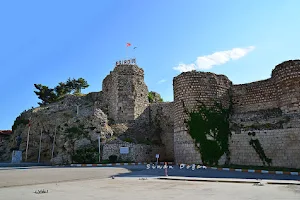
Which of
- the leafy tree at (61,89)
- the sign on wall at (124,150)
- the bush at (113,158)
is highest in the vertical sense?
the leafy tree at (61,89)

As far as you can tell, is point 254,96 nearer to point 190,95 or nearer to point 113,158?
point 190,95

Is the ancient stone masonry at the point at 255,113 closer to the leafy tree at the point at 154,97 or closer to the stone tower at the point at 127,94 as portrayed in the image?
the stone tower at the point at 127,94

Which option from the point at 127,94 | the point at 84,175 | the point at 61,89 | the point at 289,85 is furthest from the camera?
the point at 61,89

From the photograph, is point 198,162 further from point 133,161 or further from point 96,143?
point 96,143

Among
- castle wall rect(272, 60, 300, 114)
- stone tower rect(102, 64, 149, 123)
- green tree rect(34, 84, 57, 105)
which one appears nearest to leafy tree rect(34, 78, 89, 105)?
green tree rect(34, 84, 57, 105)

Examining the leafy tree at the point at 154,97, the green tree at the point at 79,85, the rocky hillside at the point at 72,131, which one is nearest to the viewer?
the rocky hillside at the point at 72,131

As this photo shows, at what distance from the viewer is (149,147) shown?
25203mm

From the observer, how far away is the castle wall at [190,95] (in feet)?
63.9

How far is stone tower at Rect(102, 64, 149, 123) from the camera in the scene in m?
28.2

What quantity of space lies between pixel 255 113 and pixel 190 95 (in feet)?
16.7

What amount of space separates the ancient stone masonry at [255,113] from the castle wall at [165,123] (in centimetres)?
673

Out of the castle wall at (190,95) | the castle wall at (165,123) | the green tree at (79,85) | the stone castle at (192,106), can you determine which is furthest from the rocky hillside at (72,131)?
the green tree at (79,85)

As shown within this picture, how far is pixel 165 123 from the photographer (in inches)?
1104

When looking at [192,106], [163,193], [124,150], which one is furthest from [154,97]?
[163,193]
